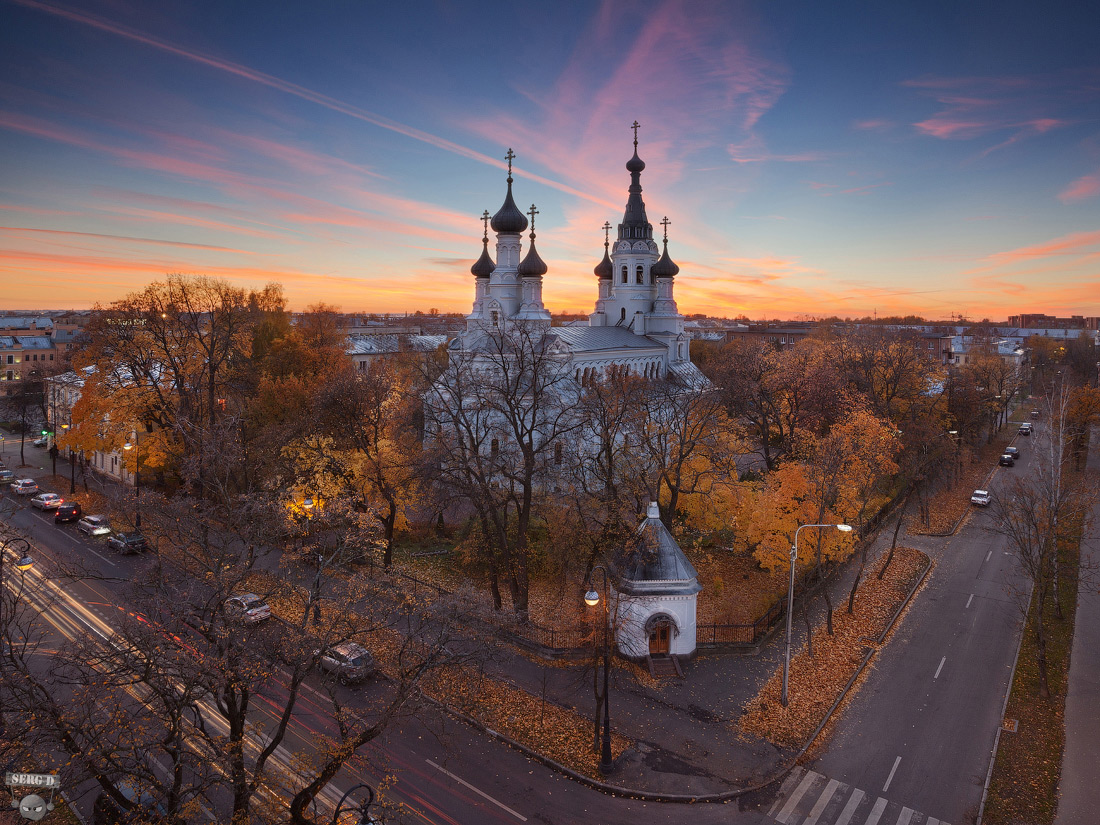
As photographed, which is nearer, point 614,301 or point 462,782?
point 462,782

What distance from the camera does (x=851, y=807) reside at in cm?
1419

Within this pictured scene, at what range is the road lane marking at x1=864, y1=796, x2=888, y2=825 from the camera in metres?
13.8

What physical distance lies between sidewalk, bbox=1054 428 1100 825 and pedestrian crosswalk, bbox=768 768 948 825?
335 cm

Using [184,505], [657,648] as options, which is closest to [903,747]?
[657,648]

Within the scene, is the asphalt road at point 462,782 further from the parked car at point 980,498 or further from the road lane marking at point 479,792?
the parked car at point 980,498

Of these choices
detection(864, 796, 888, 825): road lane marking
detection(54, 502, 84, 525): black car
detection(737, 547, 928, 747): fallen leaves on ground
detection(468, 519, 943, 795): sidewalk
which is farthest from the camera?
detection(54, 502, 84, 525): black car

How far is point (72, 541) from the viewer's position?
28.9m

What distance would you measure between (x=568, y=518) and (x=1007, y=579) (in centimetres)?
1971

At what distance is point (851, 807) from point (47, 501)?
38.6 metres

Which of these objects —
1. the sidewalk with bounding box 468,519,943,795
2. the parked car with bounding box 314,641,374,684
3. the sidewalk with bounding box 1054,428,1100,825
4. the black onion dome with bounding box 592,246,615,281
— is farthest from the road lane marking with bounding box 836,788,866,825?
the black onion dome with bounding box 592,246,615,281

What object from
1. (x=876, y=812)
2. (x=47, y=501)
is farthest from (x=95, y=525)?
(x=876, y=812)

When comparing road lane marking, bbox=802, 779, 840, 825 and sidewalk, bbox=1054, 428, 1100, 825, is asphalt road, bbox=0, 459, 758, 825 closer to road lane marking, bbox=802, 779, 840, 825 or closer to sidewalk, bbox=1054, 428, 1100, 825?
road lane marking, bbox=802, 779, 840, 825

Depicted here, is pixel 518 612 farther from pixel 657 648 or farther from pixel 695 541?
pixel 695 541

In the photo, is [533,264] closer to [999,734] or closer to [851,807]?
→ [999,734]
